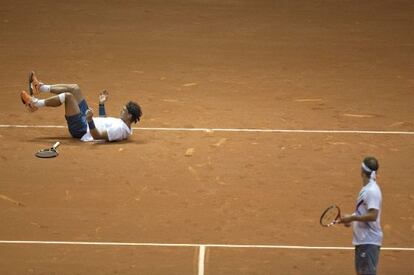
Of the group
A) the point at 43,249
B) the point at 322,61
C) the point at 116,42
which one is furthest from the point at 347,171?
the point at 116,42

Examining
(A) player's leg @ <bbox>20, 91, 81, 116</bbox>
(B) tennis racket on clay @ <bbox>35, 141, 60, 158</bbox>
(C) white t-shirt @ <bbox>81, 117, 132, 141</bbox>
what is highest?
(A) player's leg @ <bbox>20, 91, 81, 116</bbox>

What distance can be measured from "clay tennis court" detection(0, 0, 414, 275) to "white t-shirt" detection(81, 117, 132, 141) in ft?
0.61

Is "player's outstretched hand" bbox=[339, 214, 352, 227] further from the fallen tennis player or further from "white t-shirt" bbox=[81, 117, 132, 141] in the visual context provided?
"white t-shirt" bbox=[81, 117, 132, 141]

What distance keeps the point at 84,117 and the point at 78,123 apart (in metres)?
0.17

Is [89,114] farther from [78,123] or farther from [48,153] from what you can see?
[48,153]

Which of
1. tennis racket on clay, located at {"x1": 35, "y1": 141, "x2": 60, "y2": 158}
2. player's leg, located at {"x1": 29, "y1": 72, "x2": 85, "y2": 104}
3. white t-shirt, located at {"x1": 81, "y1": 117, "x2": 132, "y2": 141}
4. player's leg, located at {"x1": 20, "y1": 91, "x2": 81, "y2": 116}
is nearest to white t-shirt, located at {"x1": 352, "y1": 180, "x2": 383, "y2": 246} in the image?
white t-shirt, located at {"x1": 81, "y1": 117, "x2": 132, "y2": 141}

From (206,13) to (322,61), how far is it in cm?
527

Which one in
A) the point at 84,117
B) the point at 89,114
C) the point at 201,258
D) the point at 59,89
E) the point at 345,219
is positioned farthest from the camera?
the point at 59,89

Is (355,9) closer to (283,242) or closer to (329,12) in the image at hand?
(329,12)

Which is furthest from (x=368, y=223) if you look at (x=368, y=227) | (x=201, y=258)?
(x=201, y=258)

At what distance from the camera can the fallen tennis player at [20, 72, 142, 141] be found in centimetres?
1568

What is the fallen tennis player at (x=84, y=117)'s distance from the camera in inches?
617

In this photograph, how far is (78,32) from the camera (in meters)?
23.5

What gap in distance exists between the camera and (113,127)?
15820 mm
